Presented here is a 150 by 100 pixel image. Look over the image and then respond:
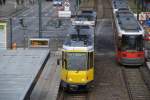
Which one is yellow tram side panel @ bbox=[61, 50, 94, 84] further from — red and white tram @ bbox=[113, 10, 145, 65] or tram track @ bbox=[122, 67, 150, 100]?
red and white tram @ bbox=[113, 10, 145, 65]

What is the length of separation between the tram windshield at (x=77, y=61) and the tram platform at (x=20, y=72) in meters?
1.41

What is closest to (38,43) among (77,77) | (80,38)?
(80,38)

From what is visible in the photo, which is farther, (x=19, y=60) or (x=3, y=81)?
(x=19, y=60)

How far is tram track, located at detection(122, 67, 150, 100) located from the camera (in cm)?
3015

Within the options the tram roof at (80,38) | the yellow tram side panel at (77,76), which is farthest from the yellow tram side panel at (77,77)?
the tram roof at (80,38)

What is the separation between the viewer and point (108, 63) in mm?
39500

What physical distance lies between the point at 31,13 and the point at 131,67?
36985mm

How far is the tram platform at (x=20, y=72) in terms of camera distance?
20.4m

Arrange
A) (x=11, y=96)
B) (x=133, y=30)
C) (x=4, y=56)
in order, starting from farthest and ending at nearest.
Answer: (x=133, y=30) → (x=4, y=56) → (x=11, y=96)

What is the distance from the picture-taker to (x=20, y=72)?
24359 mm

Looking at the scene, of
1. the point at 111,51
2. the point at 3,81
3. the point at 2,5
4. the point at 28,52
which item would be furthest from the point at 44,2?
the point at 3,81

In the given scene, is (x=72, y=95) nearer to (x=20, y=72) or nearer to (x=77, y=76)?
(x=77, y=76)

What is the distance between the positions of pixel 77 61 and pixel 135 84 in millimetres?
5019

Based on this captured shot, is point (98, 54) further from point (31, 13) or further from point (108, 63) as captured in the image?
point (31, 13)
